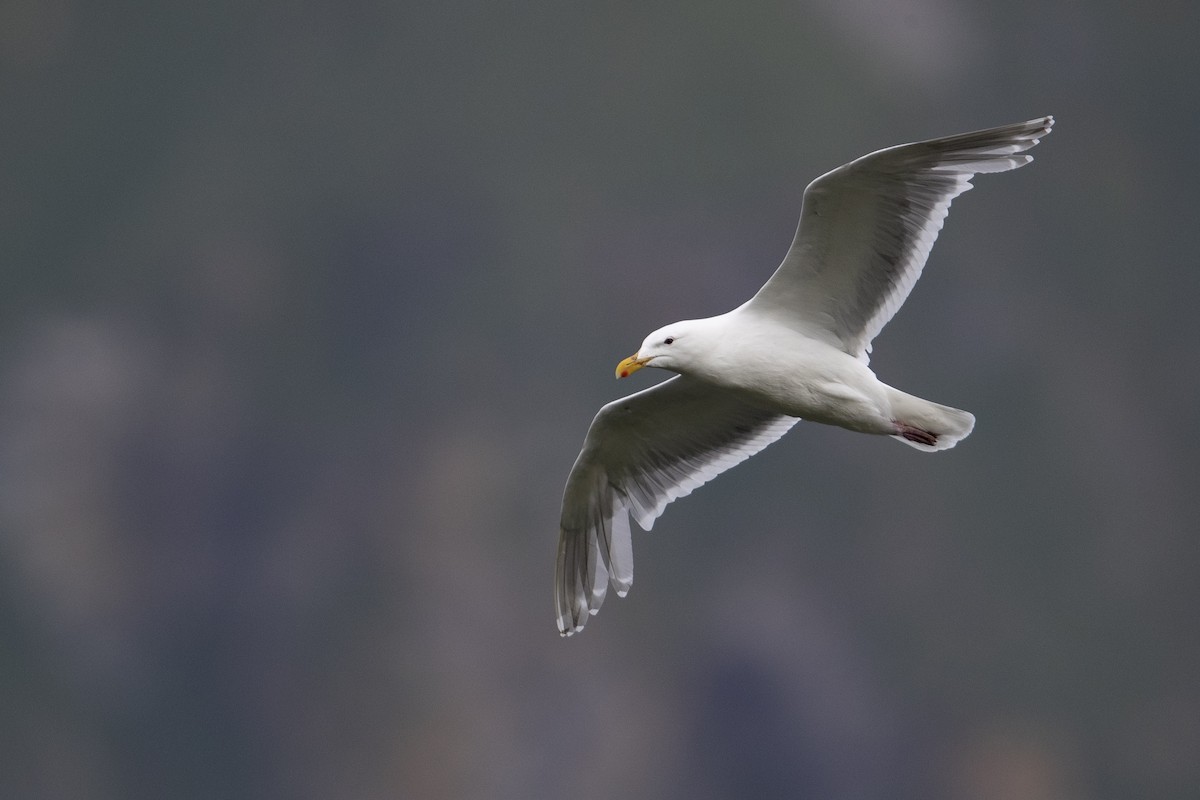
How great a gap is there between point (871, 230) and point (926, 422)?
90 centimetres

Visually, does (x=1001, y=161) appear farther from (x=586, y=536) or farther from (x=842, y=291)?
(x=586, y=536)

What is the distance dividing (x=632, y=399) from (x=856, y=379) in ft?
4.21

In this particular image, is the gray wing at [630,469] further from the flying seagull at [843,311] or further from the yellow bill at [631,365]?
the yellow bill at [631,365]

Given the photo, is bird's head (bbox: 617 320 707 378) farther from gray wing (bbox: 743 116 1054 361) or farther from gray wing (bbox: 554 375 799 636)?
gray wing (bbox: 554 375 799 636)

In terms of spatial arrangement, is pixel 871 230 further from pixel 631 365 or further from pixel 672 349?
pixel 631 365

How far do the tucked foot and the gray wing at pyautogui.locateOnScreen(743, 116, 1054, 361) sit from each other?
427mm

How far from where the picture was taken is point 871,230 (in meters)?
6.07

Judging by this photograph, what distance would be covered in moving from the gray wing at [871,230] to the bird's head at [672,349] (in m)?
0.42

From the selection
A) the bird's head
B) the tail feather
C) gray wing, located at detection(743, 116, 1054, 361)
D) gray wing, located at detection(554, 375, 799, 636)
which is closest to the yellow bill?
the bird's head

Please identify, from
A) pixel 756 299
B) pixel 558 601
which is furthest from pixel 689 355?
pixel 558 601

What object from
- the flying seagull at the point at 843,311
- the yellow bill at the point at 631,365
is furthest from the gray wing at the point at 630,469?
the yellow bill at the point at 631,365

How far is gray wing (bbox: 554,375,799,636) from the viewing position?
700 cm

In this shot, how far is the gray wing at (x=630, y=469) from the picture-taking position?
6996 mm

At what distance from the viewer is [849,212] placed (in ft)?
19.6
